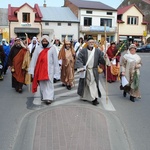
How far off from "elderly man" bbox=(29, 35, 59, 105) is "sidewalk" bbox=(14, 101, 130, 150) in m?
0.76

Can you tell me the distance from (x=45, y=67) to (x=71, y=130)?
97.5 inches

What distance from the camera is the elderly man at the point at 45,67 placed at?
730 centimetres

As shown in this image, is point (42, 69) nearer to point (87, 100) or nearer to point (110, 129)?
point (87, 100)

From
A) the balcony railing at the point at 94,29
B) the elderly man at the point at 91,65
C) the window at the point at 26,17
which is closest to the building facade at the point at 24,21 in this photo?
the window at the point at 26,17

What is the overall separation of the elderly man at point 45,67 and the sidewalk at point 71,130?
0.76 m

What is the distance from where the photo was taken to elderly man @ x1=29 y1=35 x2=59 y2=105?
730 centimetres

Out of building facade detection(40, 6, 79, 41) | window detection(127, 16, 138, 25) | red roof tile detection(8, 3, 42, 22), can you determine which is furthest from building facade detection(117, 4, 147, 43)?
red roof tile detection(8, 3, 42, 22)

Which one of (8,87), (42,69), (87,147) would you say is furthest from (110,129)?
(8,87)

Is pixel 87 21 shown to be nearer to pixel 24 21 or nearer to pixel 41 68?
pixel 24 21

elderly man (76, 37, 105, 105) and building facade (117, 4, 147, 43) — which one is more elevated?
building facade (117, 4, 147, 43)

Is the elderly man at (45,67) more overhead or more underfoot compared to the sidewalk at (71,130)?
more overhead

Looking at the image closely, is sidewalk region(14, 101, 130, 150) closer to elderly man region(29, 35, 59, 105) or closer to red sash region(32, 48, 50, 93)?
elderly man region(29, 35, 59, 105)

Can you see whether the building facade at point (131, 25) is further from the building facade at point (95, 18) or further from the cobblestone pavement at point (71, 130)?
the cobblestone pavement at point (71, 130)

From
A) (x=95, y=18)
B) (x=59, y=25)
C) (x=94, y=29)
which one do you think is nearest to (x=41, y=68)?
(x=59, y=25)
